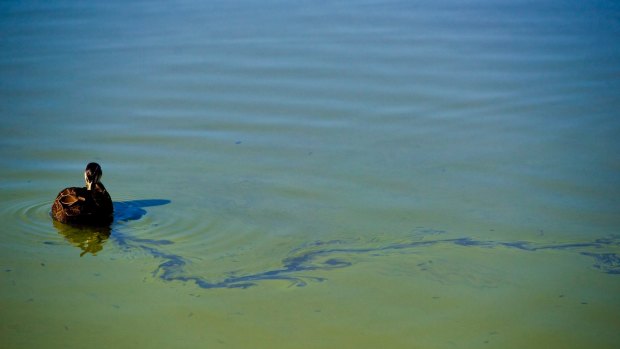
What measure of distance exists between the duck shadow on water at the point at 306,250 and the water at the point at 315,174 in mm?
17

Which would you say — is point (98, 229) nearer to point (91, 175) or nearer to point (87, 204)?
point (87, 204)

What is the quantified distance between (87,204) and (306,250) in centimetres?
148

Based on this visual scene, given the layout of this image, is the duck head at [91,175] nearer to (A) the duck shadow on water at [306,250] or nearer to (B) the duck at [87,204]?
(B) the duck at [87,204]

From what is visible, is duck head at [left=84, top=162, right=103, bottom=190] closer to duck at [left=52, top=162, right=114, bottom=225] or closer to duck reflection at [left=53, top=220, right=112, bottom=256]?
duck at [left=52, top=162, right=114, bottom=225]

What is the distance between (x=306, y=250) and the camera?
504cm

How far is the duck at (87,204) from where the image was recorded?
5.31 m

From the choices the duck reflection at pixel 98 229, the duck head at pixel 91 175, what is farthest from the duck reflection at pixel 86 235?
the duck head at pixel 91 175

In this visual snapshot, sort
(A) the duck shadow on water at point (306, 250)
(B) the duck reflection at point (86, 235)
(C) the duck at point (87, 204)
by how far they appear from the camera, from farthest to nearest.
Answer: (C) the duck at point (87, 204) → (B) the duck reflection at point (86, 235) → (A) the duck shadow on water at point (306, 250)

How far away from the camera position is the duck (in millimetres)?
5312

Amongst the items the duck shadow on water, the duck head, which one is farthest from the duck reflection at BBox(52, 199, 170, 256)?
the duck head

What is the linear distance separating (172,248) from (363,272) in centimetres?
120

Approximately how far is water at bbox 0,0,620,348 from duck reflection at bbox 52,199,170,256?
0.02 m

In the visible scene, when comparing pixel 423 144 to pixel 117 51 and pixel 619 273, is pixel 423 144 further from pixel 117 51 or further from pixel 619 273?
pixel 117 51

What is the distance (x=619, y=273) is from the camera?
479cm
